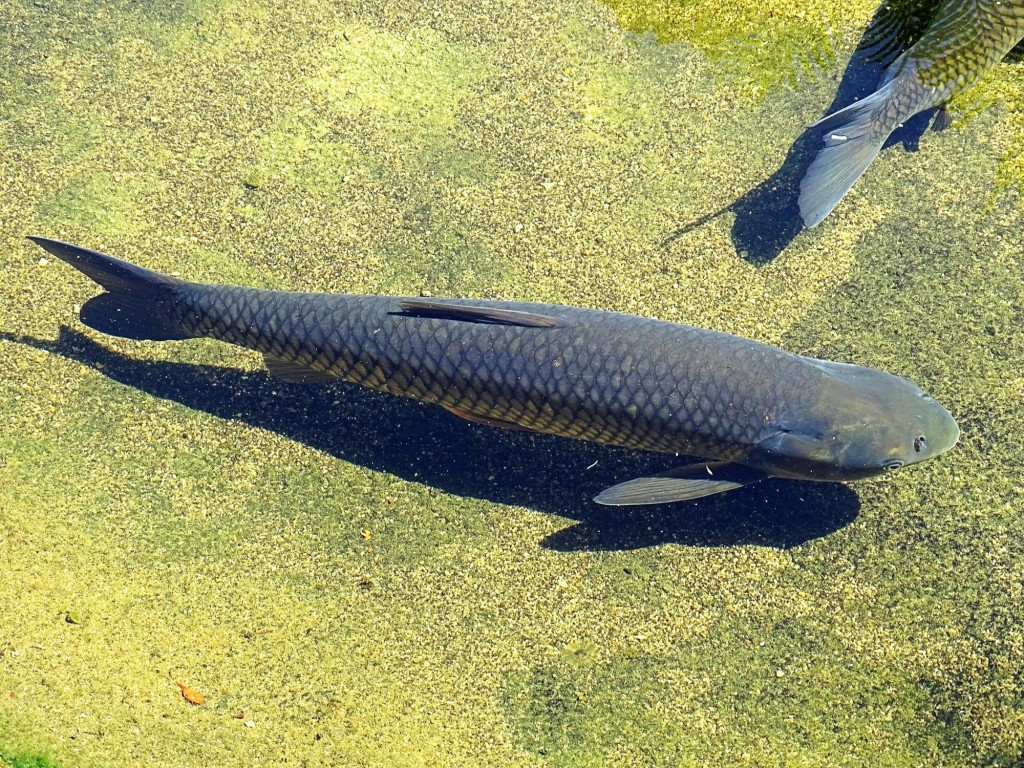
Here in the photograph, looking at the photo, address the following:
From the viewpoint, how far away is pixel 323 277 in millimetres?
4816

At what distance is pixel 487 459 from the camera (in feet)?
14.4

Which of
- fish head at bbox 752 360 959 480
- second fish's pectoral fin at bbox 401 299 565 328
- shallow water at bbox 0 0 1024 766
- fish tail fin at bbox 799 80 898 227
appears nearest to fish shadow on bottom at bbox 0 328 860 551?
shallow water at bbox 0 0 1024 766

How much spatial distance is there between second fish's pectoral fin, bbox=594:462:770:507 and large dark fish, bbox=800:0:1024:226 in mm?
1593

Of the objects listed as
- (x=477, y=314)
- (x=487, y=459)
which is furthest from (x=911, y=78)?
(x=487, y=459)

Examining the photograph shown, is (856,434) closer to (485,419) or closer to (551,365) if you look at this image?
(551,365)

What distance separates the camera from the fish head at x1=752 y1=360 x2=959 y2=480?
12.3ft

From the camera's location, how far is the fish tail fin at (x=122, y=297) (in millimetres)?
4234

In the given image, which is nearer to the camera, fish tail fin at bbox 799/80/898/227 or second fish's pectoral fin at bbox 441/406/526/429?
second fish's pectoral fin at bbox 441/406/526/429

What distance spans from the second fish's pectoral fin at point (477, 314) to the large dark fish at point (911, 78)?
1803 mm

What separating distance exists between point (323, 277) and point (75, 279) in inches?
56.8

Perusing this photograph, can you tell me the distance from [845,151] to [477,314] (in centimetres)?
247

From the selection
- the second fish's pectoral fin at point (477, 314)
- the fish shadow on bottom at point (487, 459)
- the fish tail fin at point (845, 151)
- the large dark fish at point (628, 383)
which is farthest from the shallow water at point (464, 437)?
the second fish's pectoral fin at point (477, 314)

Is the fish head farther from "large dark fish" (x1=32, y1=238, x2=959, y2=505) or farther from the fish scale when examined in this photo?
the fish scale

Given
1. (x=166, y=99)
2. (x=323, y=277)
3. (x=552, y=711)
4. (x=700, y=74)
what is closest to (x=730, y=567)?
(x=552, y=711)
